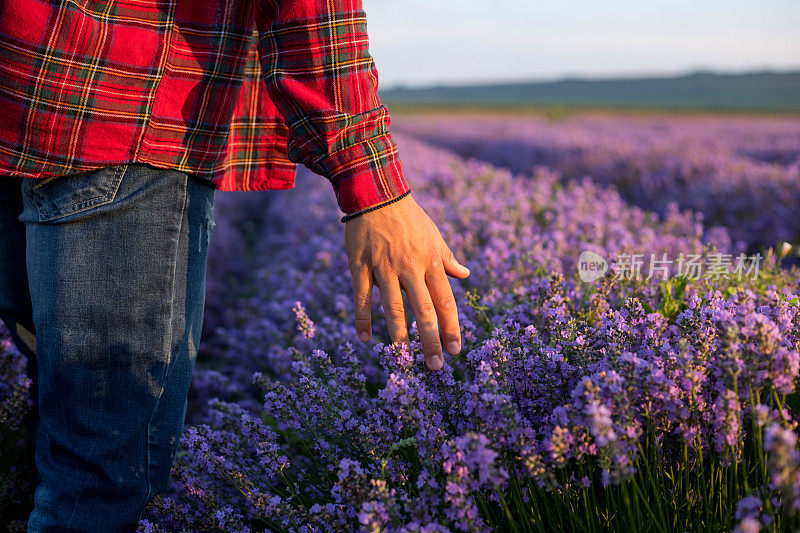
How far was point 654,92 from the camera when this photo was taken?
89.4 meters

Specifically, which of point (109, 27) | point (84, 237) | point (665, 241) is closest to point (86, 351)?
point (84, 237)

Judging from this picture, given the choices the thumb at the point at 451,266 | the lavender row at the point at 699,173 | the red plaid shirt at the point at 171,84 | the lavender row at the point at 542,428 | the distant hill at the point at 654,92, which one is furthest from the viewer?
the distant hill at the point at 654,92

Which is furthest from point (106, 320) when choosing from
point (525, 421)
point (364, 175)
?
point (525, 421)

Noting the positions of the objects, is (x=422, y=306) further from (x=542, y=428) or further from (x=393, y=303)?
(x=542, y=428)

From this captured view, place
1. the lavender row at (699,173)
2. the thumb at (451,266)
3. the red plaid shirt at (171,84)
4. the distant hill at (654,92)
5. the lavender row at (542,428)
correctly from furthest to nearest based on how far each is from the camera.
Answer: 1. the distant hill at (654,92)
2. the lavender row at (699,173)
3. the thumb at (451,266)
4. the red plaid shirt at (171,84)
5. the lavender row at (542,428)

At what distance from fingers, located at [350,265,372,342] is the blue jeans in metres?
0.51

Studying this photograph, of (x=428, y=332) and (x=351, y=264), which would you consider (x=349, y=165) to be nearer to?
(x=351, y=264)

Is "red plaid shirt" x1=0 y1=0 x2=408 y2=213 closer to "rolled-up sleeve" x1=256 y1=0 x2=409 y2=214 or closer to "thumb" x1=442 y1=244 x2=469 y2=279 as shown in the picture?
"rolled-up sleeve" x1=256 y1=0 x2=409 y2=214

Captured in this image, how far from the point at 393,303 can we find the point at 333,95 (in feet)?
1.85

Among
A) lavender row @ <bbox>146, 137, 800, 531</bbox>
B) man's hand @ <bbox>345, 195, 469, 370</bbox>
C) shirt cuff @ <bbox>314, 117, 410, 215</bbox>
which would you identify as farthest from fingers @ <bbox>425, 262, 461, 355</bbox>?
shirt cuff @ <bbox>314, 117, 410, 215</bbox>

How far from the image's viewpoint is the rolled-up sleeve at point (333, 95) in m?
1.47

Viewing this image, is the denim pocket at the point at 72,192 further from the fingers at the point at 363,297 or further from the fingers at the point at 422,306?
the fingers at the point at 422,306

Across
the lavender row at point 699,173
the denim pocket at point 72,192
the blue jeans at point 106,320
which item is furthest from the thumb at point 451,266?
the lavender row at point 699,173

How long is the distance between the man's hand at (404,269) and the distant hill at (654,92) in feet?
228
